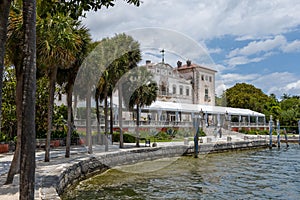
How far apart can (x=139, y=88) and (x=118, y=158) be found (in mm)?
7829

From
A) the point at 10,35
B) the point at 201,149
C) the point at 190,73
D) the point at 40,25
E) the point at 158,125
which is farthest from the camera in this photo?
the point at 190,73

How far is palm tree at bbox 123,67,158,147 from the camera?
2509cm

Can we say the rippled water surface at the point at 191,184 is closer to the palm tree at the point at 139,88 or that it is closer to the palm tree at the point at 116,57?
the palm tree at the point at 116,57

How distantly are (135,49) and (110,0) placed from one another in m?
16.2

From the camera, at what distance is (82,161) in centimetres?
1584

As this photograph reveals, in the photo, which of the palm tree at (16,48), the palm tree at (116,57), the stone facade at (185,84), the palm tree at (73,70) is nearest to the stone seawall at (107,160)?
the palm tree at (16,48)

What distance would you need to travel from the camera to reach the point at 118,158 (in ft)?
64.5

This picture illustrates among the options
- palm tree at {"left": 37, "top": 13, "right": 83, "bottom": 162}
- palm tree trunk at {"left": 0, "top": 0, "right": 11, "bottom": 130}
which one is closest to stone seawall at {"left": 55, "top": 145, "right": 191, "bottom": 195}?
palm tree at {"left": 37, "top": 13, "right": 83, "bottom": 162}

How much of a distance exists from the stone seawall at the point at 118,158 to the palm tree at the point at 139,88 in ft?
8.12

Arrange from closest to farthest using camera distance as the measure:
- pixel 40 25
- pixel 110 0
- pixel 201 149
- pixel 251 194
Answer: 1. pixel 110 0
2. pixel 40 25
3. pixel 251 194
4. pixel 201 149

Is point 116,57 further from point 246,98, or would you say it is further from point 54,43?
point 246,98

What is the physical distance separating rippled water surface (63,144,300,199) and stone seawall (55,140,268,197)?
0.45m

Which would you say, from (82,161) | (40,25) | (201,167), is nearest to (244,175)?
(201,167)

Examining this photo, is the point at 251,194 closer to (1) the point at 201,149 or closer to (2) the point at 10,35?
(2) the point at 10,35
